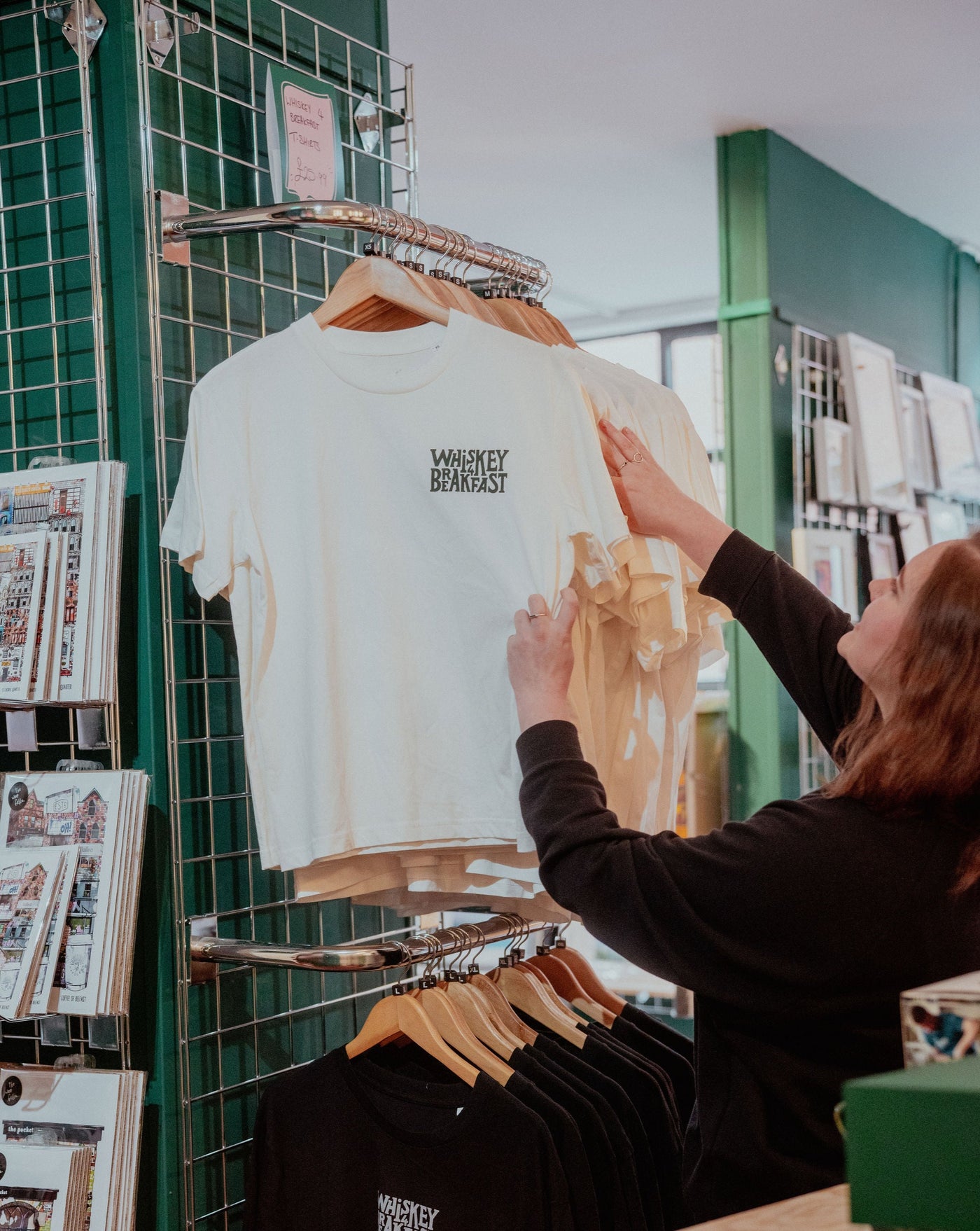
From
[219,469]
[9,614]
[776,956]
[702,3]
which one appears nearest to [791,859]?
[776,956]

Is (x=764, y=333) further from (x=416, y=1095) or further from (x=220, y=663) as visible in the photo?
(x=416, y=1095)

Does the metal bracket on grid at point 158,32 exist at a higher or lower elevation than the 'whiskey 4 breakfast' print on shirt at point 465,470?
higher

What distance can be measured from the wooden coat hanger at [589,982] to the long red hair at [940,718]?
697mm

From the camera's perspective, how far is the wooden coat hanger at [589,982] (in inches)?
71.1

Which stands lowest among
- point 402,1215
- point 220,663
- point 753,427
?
point 402,1215

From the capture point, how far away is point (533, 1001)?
67.1 inches

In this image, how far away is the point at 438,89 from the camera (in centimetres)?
361

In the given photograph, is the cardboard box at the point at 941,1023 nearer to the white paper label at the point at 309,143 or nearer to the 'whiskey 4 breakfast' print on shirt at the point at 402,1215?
the 'whiskey 4 breakfast' print on shirt at the point at 402,1215

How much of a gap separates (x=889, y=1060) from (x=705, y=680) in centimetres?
517

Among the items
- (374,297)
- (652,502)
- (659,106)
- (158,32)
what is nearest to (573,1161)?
(652,502)

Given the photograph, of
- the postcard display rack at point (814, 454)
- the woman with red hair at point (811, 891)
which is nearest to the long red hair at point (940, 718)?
the woman with red hair at point (811, 891)

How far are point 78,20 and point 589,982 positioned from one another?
1493 millimetres

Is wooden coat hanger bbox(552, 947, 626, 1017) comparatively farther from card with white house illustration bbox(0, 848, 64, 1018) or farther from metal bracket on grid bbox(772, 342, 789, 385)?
metal bracket on grid bbox(772, 342, 789, 385)

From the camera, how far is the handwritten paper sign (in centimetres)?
181
